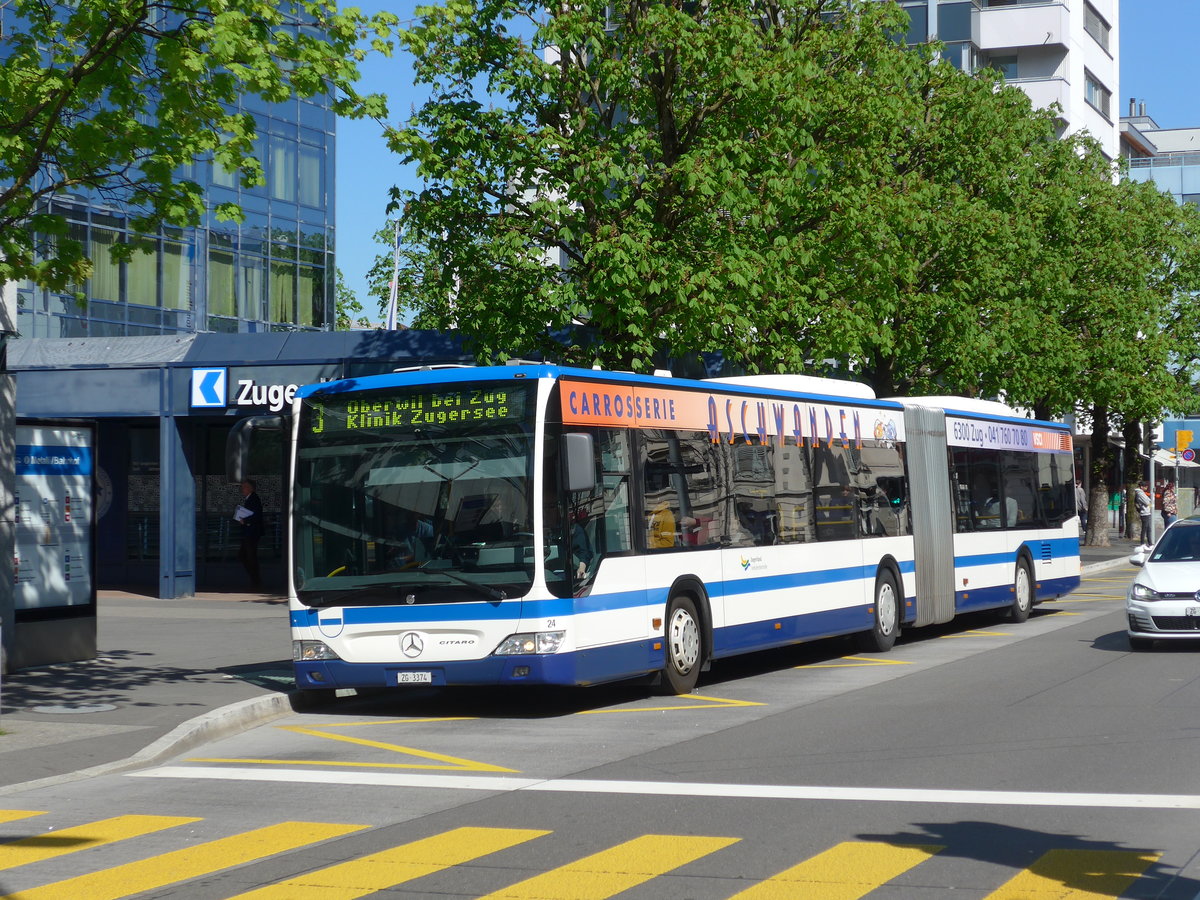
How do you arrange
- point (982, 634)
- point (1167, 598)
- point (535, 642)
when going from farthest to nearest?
point (982, 634)
point (1167, 598)
point (535, 642)

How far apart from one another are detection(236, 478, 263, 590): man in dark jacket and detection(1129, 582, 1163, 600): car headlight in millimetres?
17246

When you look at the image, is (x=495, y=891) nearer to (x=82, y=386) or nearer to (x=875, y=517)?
(x=875, y=517)

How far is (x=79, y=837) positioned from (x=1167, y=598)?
12.8m

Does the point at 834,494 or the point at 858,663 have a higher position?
the point at 834,494

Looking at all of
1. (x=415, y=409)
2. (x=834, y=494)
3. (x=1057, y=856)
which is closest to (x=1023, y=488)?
(x=834, y=494)

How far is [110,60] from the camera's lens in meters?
12.9

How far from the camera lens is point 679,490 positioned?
1488 cm

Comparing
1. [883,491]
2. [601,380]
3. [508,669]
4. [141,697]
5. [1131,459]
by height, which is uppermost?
[1131,459]

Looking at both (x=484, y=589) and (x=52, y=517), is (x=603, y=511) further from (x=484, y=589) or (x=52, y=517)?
(x=52, y=517)

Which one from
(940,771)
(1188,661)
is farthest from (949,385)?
(940,771)

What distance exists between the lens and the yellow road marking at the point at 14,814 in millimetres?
9039

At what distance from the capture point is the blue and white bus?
12945mm

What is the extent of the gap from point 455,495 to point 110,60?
4564 mm

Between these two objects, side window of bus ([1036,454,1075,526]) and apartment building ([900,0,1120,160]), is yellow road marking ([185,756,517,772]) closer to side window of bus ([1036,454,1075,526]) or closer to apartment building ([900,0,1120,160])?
side window of bus ([1036,454,1075,526])
